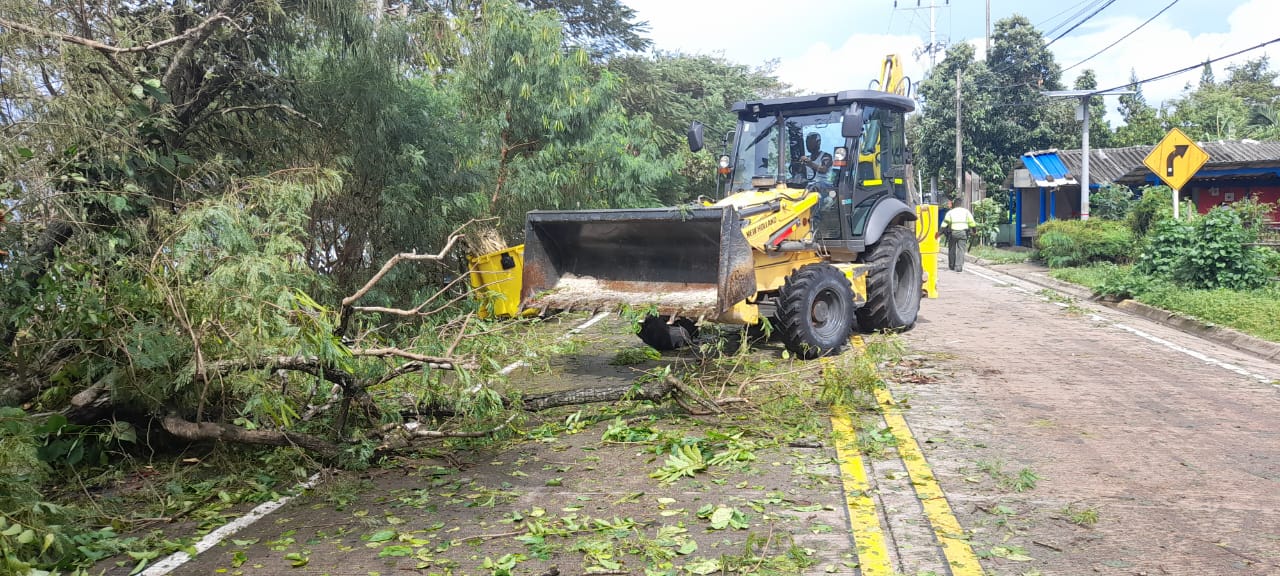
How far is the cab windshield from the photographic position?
10.6 meters

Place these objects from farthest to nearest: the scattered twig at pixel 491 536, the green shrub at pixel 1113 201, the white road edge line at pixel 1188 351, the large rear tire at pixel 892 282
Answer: the green shrub at pixel 1113 201 → the large rear tire at pixel 892 282 → the white road edge line at pixel 1188 351 → the scattered twig at pixel 491 536

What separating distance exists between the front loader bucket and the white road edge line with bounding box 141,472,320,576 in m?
3.62

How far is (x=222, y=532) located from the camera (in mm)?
4785

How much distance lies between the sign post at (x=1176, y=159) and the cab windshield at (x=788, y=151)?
9847 mm

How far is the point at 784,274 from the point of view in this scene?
947cm

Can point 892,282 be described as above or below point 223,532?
above

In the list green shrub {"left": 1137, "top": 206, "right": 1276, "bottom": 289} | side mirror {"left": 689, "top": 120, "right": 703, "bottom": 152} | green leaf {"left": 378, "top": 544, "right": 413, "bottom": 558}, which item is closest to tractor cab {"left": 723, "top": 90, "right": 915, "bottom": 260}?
side mirror {"left": 689, "top": 120, "right": 703, "bottom": 152}

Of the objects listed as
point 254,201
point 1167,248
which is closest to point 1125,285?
point 1167,248

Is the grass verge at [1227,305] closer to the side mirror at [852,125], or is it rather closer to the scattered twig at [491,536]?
the side mirror at [852,125]

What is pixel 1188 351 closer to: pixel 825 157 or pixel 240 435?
pixel 825 157

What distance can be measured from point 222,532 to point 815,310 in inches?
242

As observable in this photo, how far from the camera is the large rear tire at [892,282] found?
10719 mm

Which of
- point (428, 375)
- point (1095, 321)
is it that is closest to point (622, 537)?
point (428, 375)

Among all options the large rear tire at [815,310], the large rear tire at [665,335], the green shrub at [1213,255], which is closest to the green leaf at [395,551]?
the large rear tire at [815,310]
